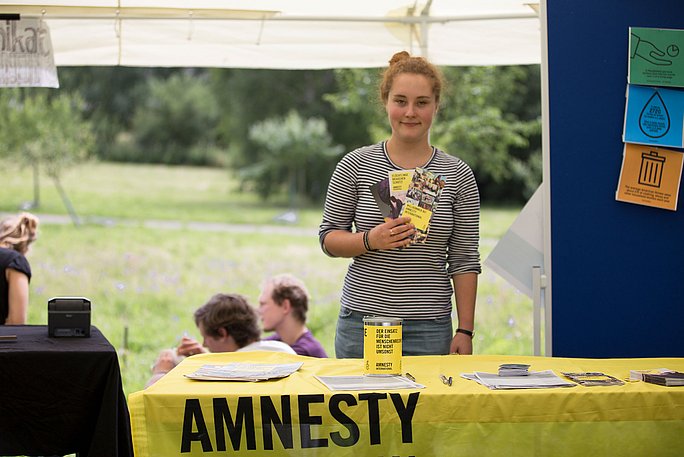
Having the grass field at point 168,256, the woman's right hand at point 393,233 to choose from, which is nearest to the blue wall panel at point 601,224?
the woman's right hand at point 393,233

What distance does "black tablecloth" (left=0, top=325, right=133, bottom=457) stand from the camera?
2.90 metres

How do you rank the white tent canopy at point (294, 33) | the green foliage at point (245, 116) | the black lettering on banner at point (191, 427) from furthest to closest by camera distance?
1. the green foliage at point (245, 116)
2. the white tent canopy at point (294, 33)
3. the black lettering on banner at point (191, 427)

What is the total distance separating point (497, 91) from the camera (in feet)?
49.3

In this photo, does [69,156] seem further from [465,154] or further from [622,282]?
[622,282]

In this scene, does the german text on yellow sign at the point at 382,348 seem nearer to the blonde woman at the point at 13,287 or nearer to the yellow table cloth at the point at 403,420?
the yellow table cloth at the point at 403,420

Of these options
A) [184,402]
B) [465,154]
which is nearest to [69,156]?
[465,154]

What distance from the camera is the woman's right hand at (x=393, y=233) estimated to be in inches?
112

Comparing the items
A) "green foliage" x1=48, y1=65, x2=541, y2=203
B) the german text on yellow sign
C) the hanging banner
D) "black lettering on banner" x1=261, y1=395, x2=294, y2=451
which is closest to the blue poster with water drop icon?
the german text on yellow sign

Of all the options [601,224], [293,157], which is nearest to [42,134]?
[293,157]

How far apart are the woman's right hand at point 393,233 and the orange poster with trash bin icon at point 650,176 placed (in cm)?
94

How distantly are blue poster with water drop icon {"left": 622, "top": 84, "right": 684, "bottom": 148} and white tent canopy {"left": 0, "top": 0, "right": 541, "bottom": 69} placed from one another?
4.16 ft

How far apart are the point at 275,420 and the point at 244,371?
0.83ft

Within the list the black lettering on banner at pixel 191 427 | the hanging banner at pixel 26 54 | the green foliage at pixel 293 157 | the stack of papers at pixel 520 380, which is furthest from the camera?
the green foliage at pixel 293 157

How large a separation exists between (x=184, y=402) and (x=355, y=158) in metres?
1.08
